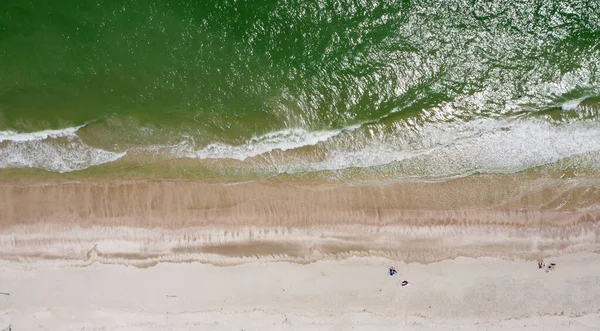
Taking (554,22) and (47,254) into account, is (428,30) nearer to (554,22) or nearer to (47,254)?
(554,22)

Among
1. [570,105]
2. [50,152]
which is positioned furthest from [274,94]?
[570,105]

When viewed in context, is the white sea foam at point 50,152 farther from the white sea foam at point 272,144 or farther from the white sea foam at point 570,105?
the white sea foam at point 570,105

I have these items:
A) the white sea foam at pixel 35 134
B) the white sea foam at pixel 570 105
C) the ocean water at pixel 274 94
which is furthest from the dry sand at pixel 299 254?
the white sea foam at pixel 570 105

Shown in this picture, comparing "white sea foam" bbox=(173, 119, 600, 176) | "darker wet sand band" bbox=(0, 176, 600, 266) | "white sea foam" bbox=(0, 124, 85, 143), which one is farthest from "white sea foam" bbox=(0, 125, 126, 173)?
"white sea foam" bbox=(173, 119, 600, 176)

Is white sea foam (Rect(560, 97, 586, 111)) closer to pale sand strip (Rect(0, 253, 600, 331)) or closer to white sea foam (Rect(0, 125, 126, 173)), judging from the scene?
pale sand strip (Rect(0, 253, 600, 331))

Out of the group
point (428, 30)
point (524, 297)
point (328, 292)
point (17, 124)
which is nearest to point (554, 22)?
point (428, 30)

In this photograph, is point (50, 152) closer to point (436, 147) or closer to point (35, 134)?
point (35, 134)
